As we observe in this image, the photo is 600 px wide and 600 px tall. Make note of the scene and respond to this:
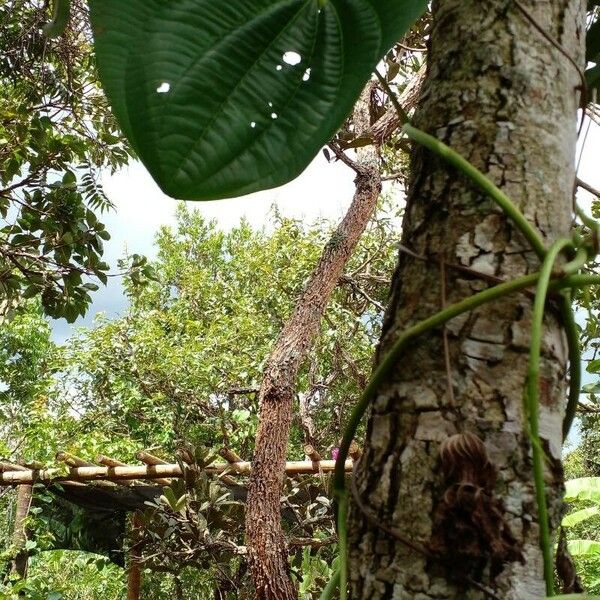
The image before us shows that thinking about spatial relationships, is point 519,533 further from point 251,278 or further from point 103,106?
point 251,278

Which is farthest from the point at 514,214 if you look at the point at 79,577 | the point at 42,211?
the point at 79,577

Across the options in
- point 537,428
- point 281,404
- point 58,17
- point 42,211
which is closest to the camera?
point 537,428

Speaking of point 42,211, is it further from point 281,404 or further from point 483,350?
point 483,350

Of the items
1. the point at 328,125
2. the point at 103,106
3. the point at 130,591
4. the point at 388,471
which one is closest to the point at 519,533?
the point at 388,471

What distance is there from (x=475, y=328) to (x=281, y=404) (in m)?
2.47

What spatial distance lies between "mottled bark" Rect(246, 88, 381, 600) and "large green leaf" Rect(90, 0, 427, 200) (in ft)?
7.74

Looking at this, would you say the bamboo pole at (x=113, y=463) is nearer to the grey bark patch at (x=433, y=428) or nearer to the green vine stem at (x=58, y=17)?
the green vine stem at (x=58, y=17)

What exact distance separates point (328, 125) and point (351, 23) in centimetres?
5

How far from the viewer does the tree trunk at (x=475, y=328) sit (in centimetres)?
31

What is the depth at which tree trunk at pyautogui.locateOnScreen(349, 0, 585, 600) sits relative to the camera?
31cm

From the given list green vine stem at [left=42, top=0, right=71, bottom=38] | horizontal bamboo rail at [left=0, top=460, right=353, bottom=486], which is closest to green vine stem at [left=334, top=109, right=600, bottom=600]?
green vine stem at [left=42, top=0, right=71, bottom=38]

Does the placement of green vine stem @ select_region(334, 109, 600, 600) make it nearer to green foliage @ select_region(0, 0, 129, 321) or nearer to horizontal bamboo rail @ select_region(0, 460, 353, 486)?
green foliage @ select_region(0, 0, 129, 321)

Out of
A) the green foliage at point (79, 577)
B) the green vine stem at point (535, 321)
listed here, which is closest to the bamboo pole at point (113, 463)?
the green foliage at point (79, 577)

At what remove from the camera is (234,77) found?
0.35 meters
